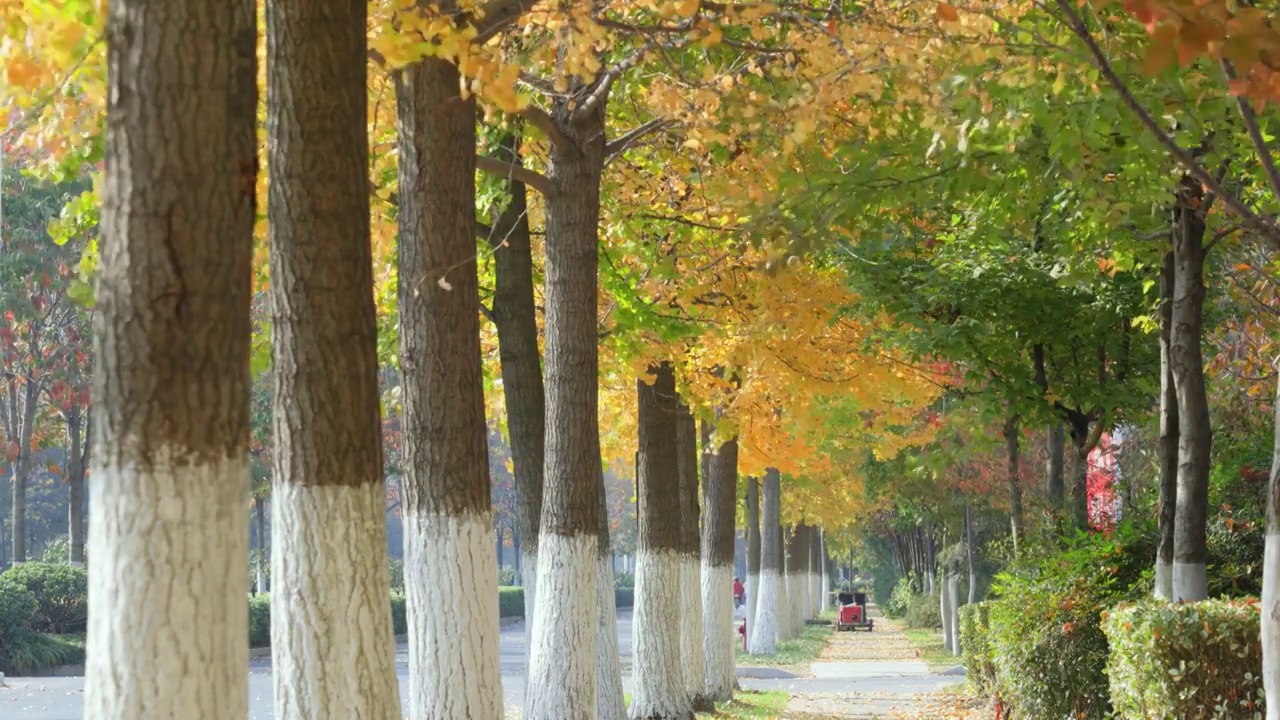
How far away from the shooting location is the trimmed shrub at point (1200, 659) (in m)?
9.95

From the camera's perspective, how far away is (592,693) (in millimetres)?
12516

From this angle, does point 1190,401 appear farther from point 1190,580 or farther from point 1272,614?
point 1272,614

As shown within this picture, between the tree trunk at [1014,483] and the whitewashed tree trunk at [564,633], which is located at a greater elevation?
the tree trunk at [1014,483]

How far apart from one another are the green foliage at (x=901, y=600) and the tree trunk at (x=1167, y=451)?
4593 centimetres

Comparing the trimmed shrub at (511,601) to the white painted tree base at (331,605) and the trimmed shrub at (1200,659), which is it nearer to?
the trimmed shrub at (1200,659)

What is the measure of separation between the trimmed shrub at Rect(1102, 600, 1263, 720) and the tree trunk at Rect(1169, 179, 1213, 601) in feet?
4.77

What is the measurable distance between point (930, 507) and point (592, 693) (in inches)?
1145

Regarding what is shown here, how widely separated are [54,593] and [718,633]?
52.2 feet

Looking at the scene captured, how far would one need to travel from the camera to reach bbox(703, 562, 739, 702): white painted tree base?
23219 mm

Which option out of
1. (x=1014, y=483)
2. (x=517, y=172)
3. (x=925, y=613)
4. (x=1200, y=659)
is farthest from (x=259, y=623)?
(x=1200, y=659)

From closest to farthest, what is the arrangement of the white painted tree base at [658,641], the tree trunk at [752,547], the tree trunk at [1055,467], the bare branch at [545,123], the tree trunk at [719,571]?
the bare branch at [545,123], the white painted tree base at [658,641], the tree trunk at [1055,467], the tree trunk at [719,571], the tree trunk at [752,547]

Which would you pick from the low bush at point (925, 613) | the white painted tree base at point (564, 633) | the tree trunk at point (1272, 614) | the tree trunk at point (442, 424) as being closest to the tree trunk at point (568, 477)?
the white painted tree base at point (564, 633)

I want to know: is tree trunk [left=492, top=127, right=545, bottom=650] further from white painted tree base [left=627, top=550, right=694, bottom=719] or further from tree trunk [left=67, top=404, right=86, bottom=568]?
tree trunk [left=67, top=404, right=86, bottom=568]

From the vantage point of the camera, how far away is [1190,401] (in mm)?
12469
